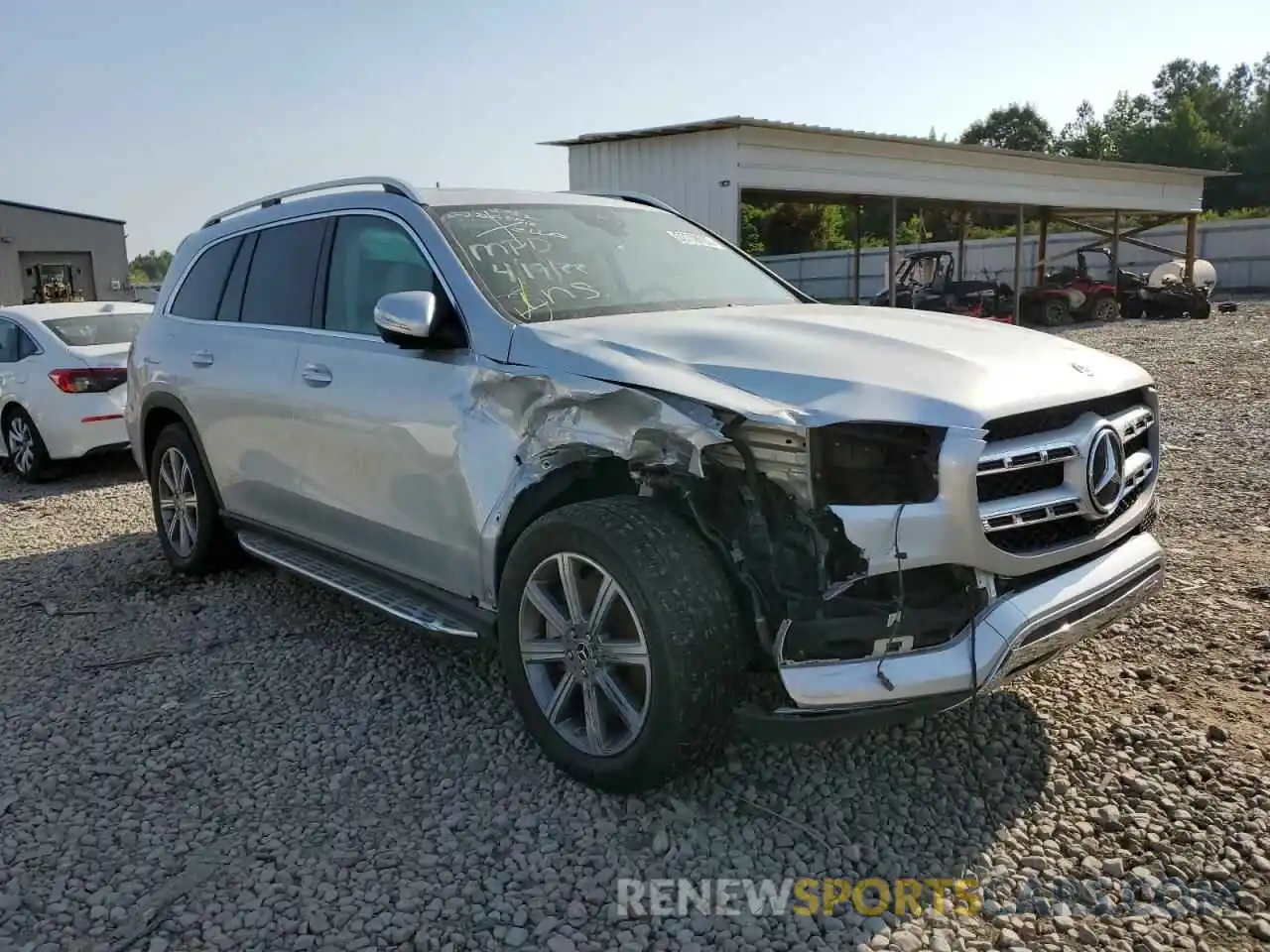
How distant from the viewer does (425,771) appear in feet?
11.4

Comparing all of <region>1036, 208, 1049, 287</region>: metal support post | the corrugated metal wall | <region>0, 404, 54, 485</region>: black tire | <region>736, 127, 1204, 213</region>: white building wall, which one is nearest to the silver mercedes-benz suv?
<region>0, 404, 54, 485</region>: black tire

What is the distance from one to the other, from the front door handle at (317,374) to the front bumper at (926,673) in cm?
236

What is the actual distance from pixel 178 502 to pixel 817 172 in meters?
14.6

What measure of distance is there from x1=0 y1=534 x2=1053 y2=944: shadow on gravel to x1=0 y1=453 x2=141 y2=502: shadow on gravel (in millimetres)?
4564

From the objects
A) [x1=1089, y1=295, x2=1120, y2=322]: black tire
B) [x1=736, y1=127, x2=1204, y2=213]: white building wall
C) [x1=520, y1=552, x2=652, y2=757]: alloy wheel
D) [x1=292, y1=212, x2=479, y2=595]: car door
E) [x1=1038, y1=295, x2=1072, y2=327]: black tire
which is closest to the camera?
[x1=520, y1=552, x2=652, y2=757]: alloy wheel

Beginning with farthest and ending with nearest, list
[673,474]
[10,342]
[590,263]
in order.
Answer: [10,342] < [590,263] < [673,474]

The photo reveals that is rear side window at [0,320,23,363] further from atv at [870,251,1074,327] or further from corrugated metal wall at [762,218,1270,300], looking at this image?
corrugated metal wall at [762,218,1270,300]

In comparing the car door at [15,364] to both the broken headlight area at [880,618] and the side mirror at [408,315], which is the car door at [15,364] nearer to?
the side mirror at [408,315]

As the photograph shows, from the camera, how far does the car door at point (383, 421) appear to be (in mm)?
3676

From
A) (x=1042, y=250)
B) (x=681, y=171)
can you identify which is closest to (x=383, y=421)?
(x=681, y=171)

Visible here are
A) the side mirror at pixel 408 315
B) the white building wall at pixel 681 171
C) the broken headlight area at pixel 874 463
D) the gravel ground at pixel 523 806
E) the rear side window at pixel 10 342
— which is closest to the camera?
the gravel ground at pixel 523 806

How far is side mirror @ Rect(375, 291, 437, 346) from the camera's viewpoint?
3.52 meters

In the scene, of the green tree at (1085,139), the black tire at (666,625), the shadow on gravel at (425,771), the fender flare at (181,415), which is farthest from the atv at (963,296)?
the green tree at (1085,139)

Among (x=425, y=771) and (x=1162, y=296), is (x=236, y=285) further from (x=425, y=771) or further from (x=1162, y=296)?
(x=1162, y=296)
